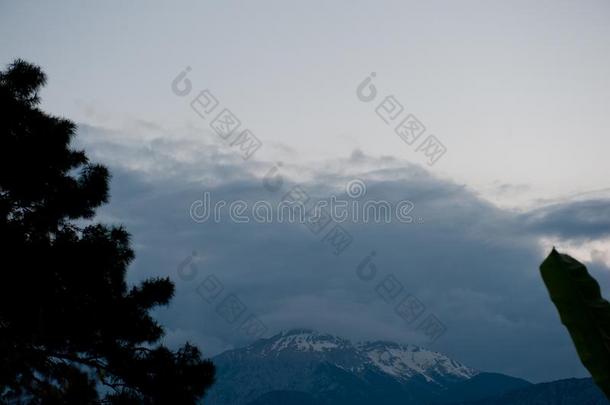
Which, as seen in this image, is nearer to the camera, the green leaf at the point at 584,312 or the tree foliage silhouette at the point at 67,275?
the green leaf at the point at 584,312

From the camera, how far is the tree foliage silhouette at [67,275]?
55.1 feet

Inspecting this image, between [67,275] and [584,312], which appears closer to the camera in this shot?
[584,312]

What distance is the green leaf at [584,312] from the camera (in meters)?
2.66

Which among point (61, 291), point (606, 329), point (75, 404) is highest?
point (606, 329)

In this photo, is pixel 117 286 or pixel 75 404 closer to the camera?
pixel 75 404

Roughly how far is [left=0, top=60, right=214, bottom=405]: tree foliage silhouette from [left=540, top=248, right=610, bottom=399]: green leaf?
1513cm

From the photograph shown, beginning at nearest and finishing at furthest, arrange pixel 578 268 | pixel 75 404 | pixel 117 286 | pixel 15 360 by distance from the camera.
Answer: pixel 578 268 < pixel 15 360 < pixel 75 404 < pixel 117 286

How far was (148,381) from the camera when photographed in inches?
723

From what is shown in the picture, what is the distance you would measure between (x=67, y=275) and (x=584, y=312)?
17097mm

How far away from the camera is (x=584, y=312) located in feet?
8.79

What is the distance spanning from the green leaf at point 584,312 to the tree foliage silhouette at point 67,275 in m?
15.1

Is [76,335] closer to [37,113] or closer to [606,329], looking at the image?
→ [37,113]

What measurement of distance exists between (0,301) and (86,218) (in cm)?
449

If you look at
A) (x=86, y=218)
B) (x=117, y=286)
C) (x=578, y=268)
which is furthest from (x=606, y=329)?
(x=86, y=218)
